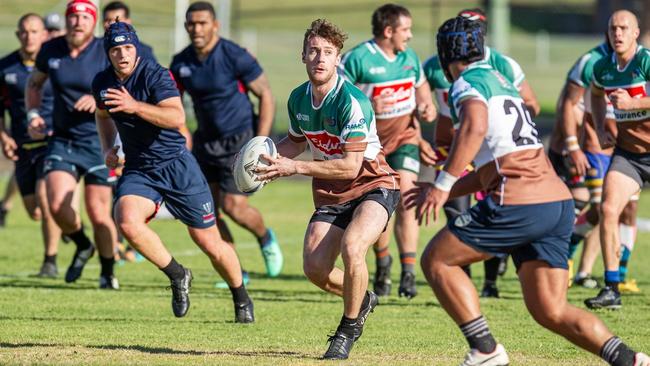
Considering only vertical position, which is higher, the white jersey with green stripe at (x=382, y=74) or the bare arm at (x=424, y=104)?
the white jersey with green stripe at (x=382, y=74)

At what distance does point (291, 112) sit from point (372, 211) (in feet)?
2.91

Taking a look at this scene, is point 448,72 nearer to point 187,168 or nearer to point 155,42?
point 187,168

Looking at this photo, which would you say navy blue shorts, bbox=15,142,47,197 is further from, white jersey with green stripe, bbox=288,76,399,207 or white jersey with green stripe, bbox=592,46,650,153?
white jersey with green stripe, bbox=592,46,650,153

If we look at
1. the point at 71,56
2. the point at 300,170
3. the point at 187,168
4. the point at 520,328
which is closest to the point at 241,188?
the point at 300,170

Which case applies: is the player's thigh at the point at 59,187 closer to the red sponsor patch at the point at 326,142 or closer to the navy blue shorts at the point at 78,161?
the navy blue shorts at the point at 78,161

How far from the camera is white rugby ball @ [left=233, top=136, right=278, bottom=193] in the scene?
745 centimetres

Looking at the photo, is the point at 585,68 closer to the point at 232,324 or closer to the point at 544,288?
the point at 232,324

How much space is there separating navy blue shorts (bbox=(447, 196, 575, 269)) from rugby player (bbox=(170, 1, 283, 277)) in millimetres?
5066

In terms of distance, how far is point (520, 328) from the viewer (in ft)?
30.0

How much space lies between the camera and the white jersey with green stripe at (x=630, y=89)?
10.0m

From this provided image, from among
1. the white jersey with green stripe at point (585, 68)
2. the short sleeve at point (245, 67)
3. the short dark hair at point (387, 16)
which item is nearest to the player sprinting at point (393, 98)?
Result: the short dark hair at point (387, 16)

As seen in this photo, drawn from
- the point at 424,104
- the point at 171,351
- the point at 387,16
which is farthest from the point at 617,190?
the point at 171,351

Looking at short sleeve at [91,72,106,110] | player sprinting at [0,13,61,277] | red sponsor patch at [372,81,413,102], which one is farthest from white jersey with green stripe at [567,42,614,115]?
player sprinting at [0,13,61,277]

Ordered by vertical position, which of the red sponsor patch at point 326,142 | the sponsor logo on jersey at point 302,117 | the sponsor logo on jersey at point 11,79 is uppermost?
the sponsor logo on jersey at point 302,117
